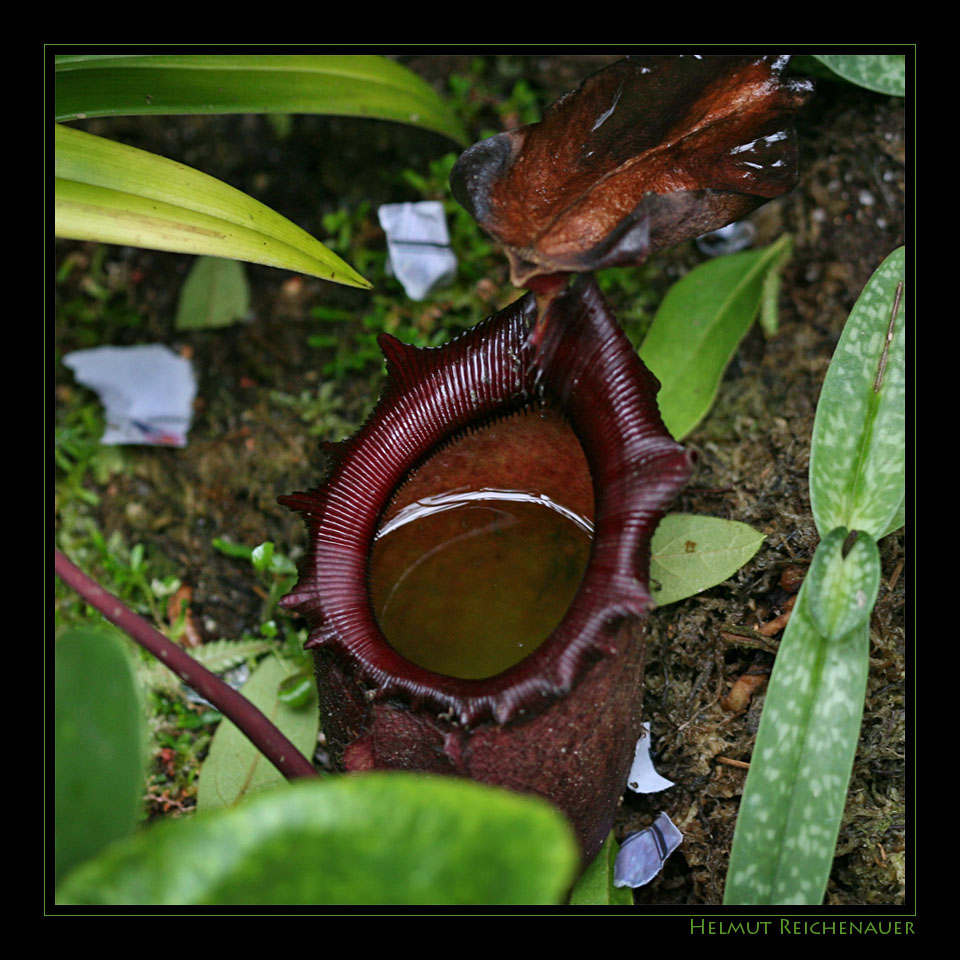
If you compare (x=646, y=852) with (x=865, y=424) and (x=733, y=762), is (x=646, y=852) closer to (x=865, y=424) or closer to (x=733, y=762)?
(x=733, y=762)

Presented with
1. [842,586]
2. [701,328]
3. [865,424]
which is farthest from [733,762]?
[701,328]

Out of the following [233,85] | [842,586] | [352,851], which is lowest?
[352,851]

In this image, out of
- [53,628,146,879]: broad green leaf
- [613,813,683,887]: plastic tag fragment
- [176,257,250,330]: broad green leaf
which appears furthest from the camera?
[176,257,250,330]: broad green leaf

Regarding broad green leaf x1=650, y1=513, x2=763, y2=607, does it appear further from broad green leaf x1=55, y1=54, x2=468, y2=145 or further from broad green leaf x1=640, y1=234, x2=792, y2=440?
broad green leaf x1=55, y1=54, x2=468, y2=145

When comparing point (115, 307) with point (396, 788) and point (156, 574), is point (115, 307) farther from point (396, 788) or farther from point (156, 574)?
point (396, 788)

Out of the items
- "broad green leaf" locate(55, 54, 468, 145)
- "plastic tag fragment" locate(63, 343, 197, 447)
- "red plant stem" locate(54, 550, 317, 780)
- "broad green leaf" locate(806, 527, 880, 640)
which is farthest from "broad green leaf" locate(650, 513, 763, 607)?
"plastic tag fragment" locate(63, 343, 197, 447)
